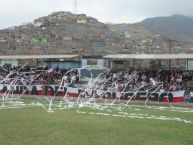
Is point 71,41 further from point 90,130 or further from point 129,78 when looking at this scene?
point 90,130

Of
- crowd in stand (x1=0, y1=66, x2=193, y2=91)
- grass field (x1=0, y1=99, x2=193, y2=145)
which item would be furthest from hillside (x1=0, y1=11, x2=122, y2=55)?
grass field (x1=0, y1=99, x2=193, y2=145)

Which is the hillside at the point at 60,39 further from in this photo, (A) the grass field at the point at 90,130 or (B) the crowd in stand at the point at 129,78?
(A) the grass field at the point at 90,130

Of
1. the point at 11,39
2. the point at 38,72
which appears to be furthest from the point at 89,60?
the point at 11,39

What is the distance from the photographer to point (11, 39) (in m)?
116

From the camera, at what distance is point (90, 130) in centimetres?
2038

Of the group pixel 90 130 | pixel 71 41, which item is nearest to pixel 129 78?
pixel 90 130

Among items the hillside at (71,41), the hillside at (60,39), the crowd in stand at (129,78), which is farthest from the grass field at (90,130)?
the hillside at (60,39)

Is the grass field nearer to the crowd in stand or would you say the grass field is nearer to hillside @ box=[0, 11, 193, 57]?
the crowd in stand

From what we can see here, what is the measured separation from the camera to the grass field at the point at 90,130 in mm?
17391

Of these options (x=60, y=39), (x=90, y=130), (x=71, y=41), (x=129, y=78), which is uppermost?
(x=60, y=39)

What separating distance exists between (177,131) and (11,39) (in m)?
99.5

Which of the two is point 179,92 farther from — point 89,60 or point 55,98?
point 89,60

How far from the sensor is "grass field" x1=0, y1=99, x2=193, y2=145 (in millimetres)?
17391

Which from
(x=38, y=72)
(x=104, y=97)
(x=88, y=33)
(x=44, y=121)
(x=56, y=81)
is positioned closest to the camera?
(x=44, y=121)
